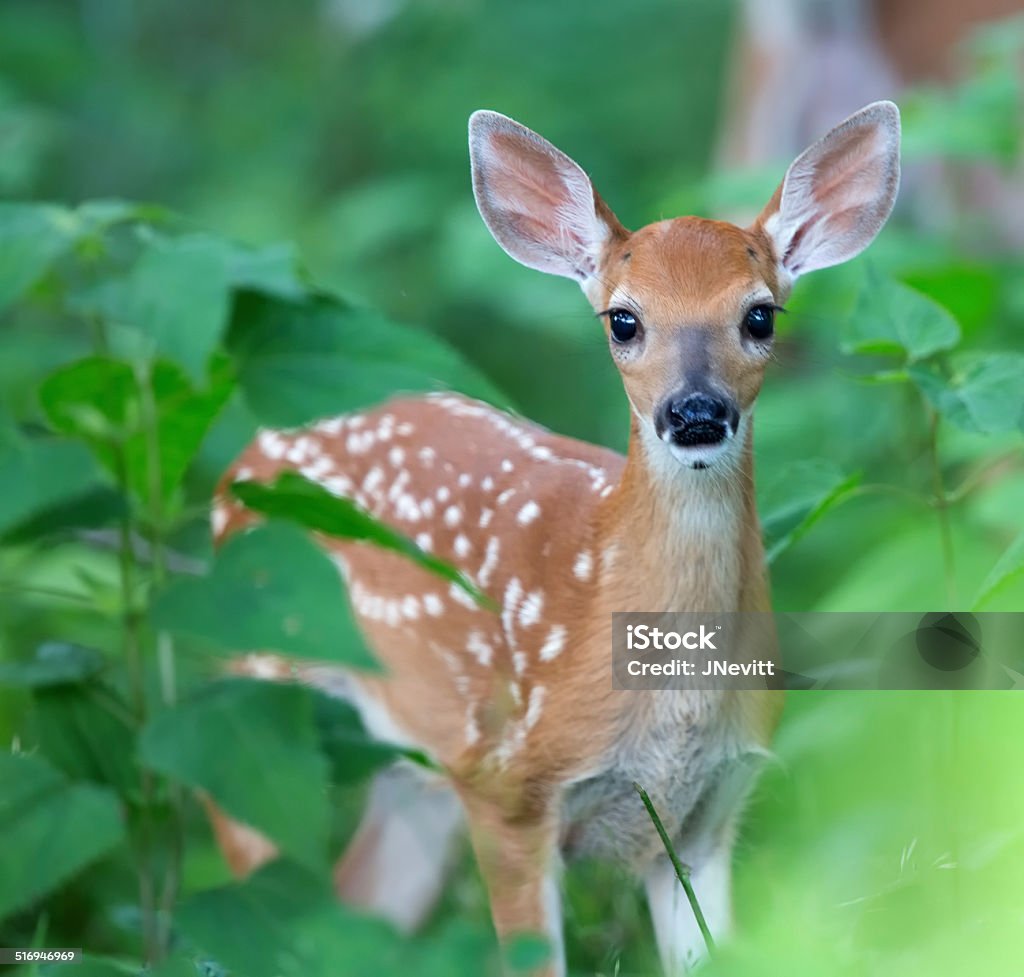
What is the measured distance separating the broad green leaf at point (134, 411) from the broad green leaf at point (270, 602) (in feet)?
0.88

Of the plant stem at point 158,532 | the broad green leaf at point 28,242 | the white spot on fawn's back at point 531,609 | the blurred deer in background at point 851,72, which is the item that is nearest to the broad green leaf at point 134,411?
the plant stem at point 158,532

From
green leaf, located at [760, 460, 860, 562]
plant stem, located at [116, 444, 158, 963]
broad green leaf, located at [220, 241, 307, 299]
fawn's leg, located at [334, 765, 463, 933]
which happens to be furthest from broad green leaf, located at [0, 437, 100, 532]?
fawn's leg, located at [334, 765, 463, 933]

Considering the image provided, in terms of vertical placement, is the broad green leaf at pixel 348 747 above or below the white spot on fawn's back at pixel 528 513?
below

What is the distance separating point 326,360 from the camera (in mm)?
1372

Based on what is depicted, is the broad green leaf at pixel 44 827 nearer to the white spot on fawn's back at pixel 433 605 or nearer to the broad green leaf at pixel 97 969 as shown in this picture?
the broad green leaf at pixel 97 969

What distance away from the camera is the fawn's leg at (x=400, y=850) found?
7.08 feet

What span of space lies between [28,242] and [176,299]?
163 mm

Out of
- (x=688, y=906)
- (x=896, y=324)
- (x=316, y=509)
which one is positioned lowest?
(x=688, y=906)

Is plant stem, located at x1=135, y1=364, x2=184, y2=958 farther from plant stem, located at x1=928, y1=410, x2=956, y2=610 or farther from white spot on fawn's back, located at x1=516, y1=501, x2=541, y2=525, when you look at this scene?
plant stem, located at x1=928, y1=410, x2=956, y2=610

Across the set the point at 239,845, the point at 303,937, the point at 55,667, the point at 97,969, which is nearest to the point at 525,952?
the point at 303,937

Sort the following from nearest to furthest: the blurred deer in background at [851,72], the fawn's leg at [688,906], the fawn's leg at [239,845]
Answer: the fawn's leg at [688,906] < the fawn's leg at [239,845] < the blurred deer in background at [851,72]

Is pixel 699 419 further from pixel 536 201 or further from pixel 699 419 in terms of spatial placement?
pixel 536 201

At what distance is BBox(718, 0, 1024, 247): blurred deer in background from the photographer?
12.0 ft

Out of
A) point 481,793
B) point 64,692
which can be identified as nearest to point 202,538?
point 481,793
